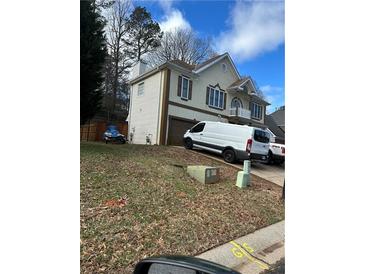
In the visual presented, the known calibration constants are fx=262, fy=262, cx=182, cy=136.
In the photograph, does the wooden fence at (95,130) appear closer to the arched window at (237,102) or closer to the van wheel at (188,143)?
the van wheel at (188,143)

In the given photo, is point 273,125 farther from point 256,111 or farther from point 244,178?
point 244,178

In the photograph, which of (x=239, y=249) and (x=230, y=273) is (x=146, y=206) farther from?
(x=230, y=273)

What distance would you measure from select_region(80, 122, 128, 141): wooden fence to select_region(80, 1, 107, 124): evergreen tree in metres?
0.08

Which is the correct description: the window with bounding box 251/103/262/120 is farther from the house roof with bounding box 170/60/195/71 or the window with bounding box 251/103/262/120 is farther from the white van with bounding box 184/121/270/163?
the house roof with bounding box 170/60/195/71

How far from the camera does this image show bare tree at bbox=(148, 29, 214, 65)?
67.8 inches

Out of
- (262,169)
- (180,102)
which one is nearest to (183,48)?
(180,102)

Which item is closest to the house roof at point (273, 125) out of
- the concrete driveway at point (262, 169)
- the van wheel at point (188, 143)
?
the concrete driveway at point (262, 169)

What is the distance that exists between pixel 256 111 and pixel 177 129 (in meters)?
0.77

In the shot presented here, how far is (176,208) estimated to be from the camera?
213cm

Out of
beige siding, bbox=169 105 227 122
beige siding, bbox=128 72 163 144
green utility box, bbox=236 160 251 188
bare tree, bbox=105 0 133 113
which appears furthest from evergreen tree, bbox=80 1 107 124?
green utility box, bbox=236 160 251 188

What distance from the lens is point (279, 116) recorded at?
4.75ft
